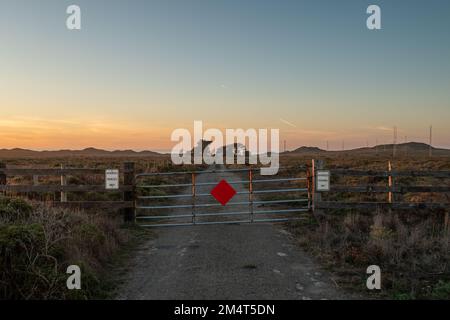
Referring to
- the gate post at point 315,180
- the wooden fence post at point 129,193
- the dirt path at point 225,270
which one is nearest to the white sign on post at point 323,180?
the gate post at point 315,180

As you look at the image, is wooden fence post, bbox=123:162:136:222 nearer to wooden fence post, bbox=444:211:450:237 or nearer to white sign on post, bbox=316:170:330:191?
white sign on post, bbox=316:170:330:191

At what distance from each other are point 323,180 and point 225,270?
5.60 meters

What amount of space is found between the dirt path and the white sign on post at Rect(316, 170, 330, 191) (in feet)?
6.82

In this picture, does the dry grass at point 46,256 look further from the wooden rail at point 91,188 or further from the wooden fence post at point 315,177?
the wooden fence post at point 315,177

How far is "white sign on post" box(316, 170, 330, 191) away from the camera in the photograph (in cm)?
1162

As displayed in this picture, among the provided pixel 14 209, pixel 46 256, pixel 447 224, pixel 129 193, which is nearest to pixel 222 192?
pixel 129 193

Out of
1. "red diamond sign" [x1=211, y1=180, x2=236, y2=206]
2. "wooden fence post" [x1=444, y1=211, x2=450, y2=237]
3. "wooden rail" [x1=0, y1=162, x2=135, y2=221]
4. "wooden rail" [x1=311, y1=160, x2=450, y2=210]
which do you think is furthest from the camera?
"red diamond sign" [x1=211, y1=180, x2=236, y2=206]

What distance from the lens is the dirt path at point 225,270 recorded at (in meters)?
5.97

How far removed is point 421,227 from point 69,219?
331 inches

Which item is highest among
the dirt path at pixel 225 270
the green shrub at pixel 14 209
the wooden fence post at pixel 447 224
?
the green shrub at pixel 14 209

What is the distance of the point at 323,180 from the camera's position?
11664mm

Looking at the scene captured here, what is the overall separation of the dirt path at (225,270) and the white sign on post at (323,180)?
6.82 feet

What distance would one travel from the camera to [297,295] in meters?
5.87

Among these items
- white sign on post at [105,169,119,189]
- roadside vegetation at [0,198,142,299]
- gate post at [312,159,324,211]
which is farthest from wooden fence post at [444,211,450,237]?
white sign on post at [105,169,119,189]
